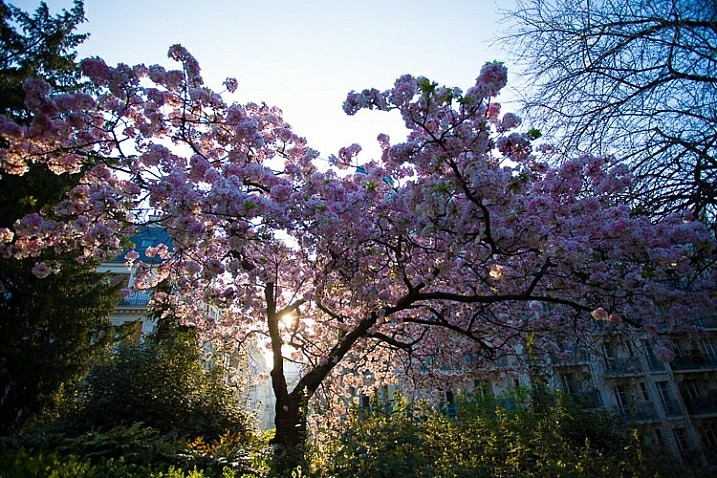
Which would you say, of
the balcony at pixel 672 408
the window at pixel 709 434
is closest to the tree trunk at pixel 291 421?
the balcony at pixel 672 408

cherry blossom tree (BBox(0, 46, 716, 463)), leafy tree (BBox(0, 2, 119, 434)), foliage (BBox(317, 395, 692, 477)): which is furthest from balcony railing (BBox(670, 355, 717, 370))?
leafy tree (BBox(0, 2, 119, 434))

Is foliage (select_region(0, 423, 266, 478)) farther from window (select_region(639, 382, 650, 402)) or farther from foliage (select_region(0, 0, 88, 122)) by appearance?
window (select_region(639, 382, 650, 402))

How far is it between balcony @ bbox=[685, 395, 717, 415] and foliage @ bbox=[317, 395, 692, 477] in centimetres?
2687

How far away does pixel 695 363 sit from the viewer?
25922 millimetres

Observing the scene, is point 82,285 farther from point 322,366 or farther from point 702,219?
point 702,219

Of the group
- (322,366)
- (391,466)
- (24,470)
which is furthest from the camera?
(322,366)

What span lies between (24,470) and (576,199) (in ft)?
21.3

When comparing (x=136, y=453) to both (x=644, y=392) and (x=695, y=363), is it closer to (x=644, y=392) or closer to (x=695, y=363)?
(x=644, y=392)

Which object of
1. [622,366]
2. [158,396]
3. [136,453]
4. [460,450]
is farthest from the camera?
[158,396]

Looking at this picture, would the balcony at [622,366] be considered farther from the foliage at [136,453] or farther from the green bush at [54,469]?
the green bush at [54,469]

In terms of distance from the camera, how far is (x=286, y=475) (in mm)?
4086

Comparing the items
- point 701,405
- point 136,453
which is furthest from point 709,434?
point 136,453

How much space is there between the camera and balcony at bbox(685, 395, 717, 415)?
80.1ft

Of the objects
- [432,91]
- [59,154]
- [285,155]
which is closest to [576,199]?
[432,91]
